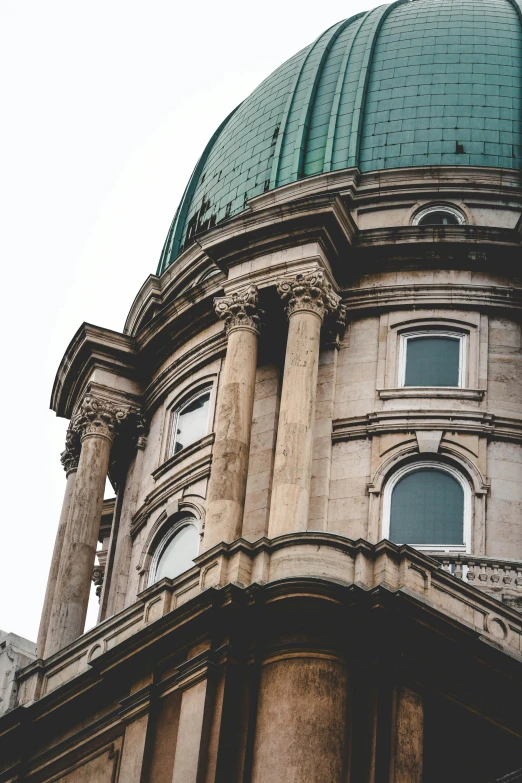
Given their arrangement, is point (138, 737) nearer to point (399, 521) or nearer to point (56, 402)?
point (399, 521)

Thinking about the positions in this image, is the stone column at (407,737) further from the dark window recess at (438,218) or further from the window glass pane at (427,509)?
the dark window recess at (438,218)

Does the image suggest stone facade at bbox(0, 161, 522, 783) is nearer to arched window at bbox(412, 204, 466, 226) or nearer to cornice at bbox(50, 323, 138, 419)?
cornice at bbox(50, 323, 138, 419)

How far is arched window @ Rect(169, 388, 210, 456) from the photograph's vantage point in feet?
140

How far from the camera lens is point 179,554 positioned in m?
41.2

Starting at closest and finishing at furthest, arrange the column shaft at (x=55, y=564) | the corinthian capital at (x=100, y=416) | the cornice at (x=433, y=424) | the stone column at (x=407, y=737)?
the stone column at (x=407, y=737), the cornice at (x=433, y=424), the column shaft at (x=55, y=564), the corinthian capital at (x=100, y=416)

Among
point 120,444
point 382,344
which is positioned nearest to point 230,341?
point 382,344

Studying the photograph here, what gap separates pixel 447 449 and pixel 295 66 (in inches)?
630

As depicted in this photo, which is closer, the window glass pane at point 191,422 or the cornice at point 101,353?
the window glass pane at point 191,422

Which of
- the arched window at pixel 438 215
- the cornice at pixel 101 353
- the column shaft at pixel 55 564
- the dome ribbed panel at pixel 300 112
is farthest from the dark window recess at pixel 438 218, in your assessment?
the column shaft at pixel 55 564

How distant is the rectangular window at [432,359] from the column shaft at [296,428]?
8.98ft

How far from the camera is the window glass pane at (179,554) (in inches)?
1602

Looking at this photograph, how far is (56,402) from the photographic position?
156ft

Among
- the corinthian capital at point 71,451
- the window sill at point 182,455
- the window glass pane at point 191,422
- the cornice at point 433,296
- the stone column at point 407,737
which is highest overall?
the cornice at point 433,296

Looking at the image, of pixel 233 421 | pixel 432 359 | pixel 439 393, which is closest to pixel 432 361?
pixel 432 359
